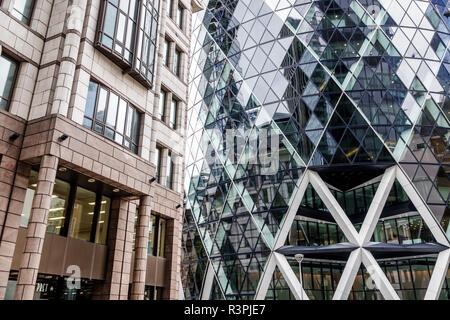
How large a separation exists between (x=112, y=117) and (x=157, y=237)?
744 centimetres

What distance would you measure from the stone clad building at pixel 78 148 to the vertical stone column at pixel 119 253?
0.04 meters

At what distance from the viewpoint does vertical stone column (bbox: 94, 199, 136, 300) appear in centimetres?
1443

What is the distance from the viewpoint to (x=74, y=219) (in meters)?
13.9

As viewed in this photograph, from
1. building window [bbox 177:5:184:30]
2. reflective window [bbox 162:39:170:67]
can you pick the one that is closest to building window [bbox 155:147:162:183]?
reflective window [bbox 162:39:170:67]

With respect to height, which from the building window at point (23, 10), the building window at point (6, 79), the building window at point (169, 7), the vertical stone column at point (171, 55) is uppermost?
the building window at point (169, 7)

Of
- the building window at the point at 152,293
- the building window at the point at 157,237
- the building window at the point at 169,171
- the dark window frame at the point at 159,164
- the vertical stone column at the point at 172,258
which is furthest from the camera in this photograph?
the building window at the point at 169,171

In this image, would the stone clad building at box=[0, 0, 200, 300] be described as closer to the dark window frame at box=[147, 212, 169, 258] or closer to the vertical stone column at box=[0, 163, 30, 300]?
the vertical stone column at box=[0, 163, 30, 300]

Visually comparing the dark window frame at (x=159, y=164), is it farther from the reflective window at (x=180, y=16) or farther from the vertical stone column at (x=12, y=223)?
the reflective window at (x=180, y=16)

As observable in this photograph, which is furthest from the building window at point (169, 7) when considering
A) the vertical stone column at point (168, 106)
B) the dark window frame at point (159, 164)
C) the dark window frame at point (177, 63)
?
the dark window frame at point (159, 164)

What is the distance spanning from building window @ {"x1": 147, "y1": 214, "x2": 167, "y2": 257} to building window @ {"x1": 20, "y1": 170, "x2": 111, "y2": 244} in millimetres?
3542

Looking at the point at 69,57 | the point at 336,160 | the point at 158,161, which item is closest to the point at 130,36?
the point at 69,57

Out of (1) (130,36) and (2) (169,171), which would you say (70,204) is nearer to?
(2) (169,171)

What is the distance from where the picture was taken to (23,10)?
43.1 feet

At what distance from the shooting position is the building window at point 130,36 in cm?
1460
